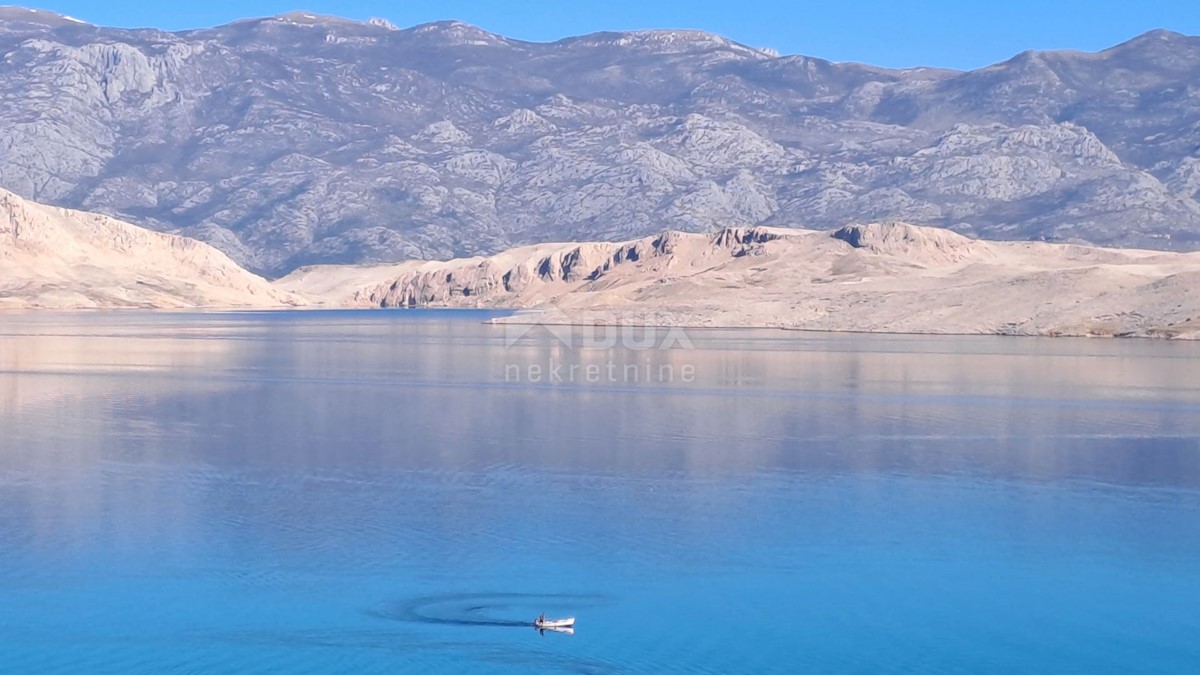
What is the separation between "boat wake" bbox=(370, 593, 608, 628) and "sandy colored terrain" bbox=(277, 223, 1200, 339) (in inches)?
3288

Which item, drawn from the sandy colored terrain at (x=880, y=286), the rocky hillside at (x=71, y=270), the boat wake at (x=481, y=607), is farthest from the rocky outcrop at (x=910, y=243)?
the boat wake at (x=481, y=607)

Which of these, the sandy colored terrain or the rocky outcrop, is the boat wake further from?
the rocky outcrop

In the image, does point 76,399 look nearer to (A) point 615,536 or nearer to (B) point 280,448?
(B) point 280,448

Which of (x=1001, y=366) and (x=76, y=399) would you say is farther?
(x=1001, y=366)

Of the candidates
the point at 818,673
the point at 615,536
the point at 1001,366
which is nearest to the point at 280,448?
the point at 615,536

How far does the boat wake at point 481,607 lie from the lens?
22.2 metres

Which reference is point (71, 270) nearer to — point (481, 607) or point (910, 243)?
point (910, 243)

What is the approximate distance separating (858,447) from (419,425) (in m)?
13.7

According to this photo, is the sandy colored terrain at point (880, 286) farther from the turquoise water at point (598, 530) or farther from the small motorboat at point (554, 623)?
the small motorboat at point (554, 623)

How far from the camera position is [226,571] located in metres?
25.0

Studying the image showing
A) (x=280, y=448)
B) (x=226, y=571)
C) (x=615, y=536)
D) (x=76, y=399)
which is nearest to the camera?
(x=226, y=571)

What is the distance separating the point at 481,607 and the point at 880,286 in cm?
10601

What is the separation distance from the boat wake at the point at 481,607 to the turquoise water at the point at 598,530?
0.21ft

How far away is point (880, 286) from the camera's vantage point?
411 ft
